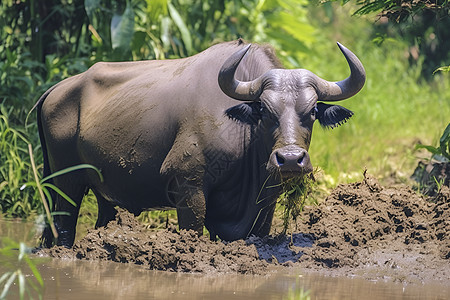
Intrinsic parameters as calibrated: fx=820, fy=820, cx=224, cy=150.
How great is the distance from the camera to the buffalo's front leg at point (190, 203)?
6.17 metres

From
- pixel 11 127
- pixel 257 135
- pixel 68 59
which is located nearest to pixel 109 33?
pixel 68 59

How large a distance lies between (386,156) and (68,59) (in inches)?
153

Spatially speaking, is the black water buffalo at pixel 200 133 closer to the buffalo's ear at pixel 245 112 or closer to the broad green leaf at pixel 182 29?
the buffalo's ear at pixel 245 112

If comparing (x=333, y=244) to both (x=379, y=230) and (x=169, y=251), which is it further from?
(x=169, y=251)

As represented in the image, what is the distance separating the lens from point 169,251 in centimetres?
591

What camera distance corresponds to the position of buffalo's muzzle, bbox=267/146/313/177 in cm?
558

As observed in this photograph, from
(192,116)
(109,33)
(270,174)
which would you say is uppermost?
(109,33)

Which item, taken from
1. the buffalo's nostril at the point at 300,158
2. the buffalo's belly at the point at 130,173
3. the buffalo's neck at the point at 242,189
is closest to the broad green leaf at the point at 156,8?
the buffalo's belly at the point at 130,173

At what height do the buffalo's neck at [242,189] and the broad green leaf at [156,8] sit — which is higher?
the broad green leaf at [156,8]

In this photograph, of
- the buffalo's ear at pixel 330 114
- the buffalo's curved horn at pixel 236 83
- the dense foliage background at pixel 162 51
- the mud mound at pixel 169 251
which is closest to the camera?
the mud mound at pixel 169 251

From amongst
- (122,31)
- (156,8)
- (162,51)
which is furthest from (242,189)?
(162,51)

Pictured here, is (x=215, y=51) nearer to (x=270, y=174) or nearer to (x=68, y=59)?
(x=270, y=174)

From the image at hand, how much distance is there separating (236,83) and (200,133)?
467mm

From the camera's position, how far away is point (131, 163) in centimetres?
671
